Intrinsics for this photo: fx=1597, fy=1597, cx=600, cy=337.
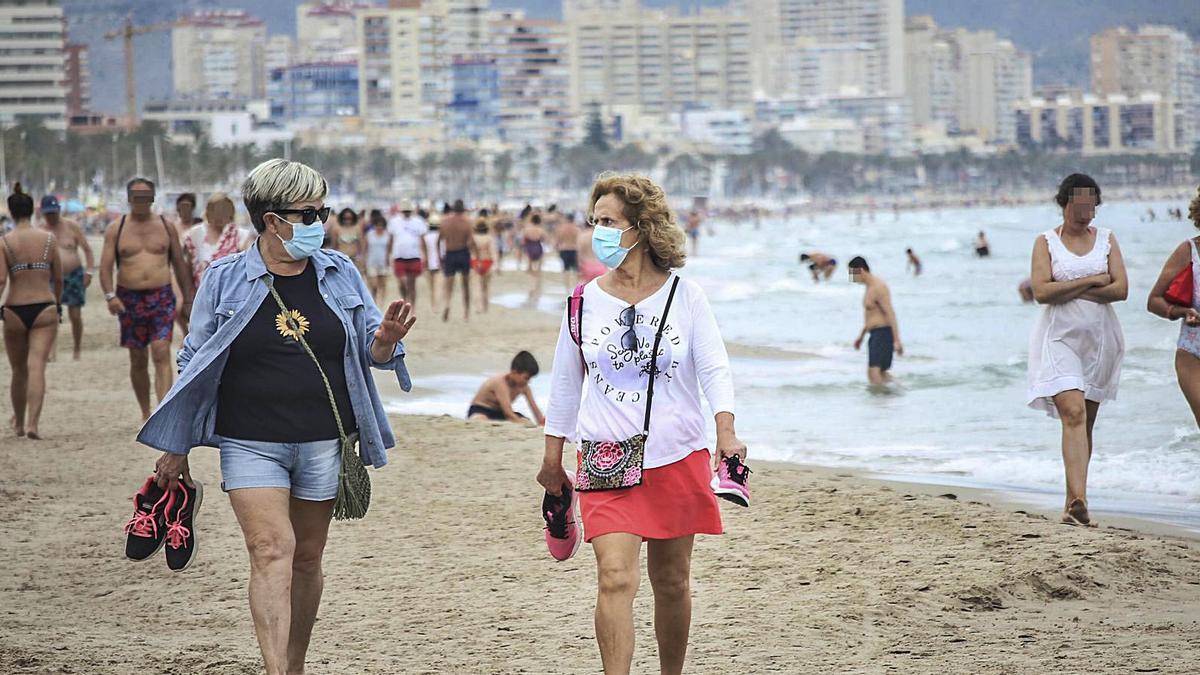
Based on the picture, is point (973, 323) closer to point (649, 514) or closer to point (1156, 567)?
point (1156, 567)

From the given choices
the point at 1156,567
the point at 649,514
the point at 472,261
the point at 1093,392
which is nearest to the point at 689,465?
the point at 649,514

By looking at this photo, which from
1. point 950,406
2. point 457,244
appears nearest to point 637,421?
point 950,406

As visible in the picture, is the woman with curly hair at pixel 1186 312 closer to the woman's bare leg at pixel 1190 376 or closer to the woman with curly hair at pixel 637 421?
the woman's bare leg at pixel 1190 376

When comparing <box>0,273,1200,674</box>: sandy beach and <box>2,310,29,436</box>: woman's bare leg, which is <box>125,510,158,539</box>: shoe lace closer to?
<box>0,273,1200,674</box>: sandy beach

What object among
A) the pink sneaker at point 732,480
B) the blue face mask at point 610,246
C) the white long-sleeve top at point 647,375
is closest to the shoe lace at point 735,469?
the pink sneaker at point 732,480

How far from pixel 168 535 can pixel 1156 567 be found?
381 cm

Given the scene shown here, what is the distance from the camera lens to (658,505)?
4.17 meters

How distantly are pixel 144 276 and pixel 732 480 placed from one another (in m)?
5.92

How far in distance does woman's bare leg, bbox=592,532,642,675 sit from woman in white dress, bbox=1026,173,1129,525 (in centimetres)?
328

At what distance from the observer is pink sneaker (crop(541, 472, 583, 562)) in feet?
14.2

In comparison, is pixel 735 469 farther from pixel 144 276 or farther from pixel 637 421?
pixel 144 276

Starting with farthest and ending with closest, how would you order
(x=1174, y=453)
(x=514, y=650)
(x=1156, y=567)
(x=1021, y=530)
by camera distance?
(x=1174, y=453) < (x=1021, y=530) < (x=1156, y=567) < (x=514, y=650)

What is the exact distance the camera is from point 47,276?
9562 mm

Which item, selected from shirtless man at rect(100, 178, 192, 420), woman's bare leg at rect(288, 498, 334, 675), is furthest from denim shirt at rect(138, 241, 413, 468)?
shirtless man at rect(100, 178, 192, 420)
